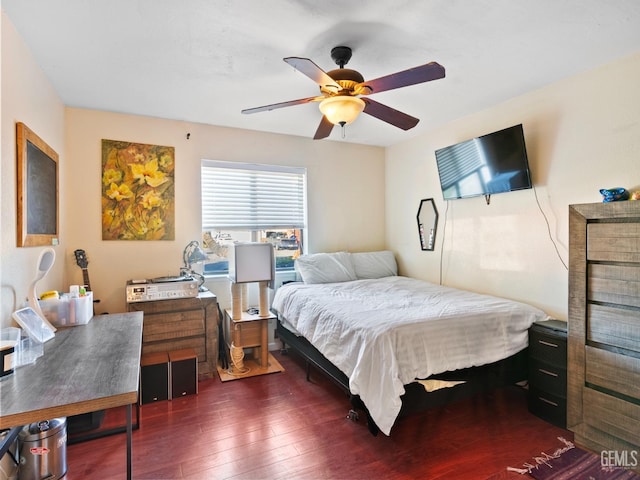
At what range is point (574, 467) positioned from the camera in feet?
6.27

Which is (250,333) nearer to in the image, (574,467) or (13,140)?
(13,140)

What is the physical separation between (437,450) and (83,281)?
317cm

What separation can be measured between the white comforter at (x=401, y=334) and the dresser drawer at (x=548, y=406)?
36cm

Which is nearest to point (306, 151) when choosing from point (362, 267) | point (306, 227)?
point (306, 227)

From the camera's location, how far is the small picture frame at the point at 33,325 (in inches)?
63.1

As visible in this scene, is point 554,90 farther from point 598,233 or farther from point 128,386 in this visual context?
point 128,386

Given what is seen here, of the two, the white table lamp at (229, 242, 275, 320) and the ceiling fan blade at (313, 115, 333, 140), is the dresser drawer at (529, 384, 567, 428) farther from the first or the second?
the ceiling fan blade at (313, 115, 333, 140)

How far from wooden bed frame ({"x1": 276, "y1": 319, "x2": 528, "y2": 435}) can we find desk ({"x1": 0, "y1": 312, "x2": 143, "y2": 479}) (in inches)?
53.3

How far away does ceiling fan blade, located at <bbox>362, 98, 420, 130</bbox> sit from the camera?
2201mm

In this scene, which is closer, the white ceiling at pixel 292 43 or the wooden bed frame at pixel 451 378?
the white ceiling at pixel 292 43

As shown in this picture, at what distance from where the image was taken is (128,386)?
1229mm

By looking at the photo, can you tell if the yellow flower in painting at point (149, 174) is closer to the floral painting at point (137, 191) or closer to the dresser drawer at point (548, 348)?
the floral painting at point (137, 191)

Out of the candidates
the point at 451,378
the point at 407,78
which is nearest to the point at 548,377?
the point at 451,378

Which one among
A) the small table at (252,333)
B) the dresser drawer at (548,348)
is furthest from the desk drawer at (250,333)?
the dresser drawer at (548,348)
